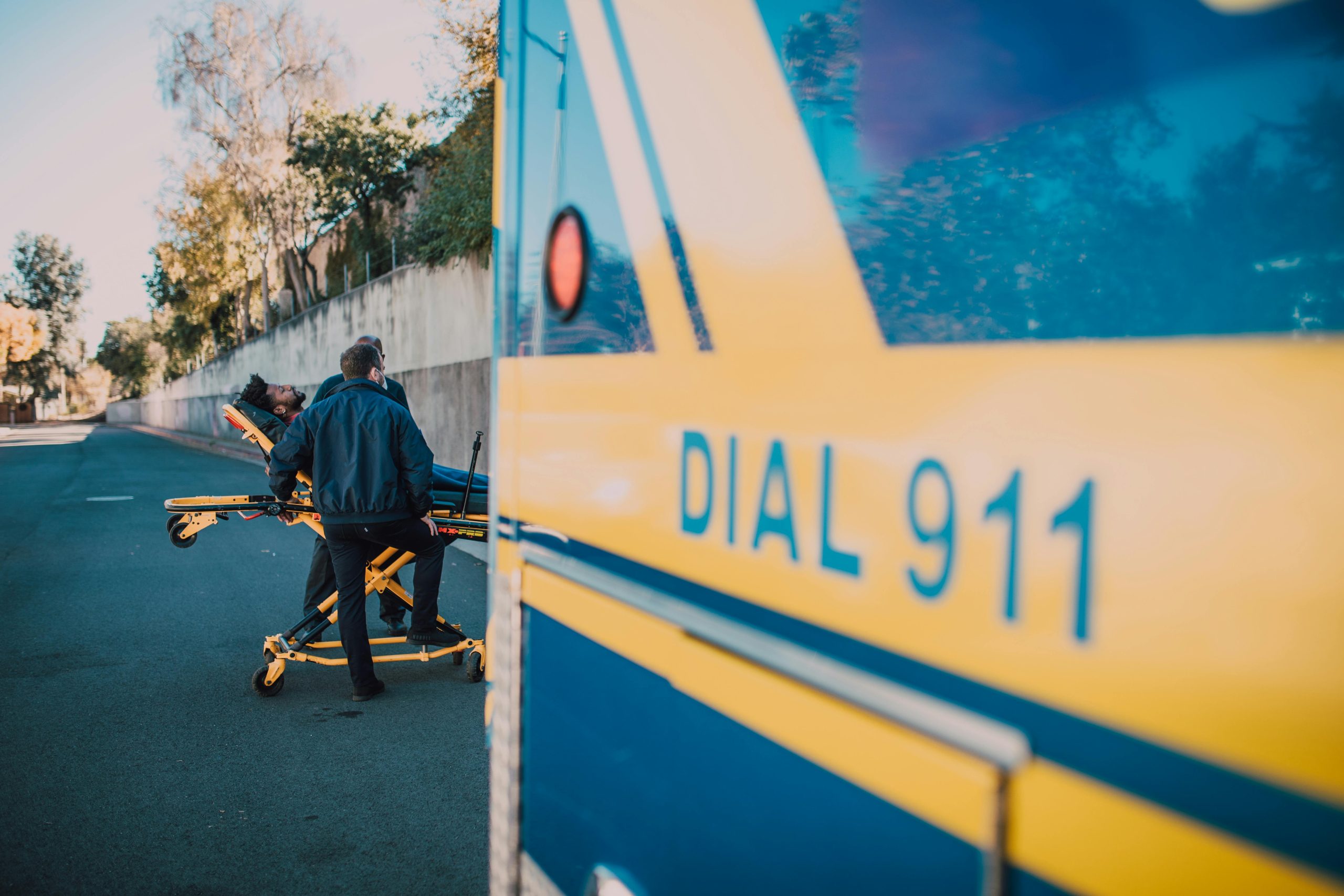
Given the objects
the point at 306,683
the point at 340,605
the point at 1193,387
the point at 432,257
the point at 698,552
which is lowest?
the point at 306,683

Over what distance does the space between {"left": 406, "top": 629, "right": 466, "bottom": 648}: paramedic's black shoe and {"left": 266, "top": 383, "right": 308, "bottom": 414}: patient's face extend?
162 centimetres

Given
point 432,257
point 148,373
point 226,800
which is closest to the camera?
point 226,800

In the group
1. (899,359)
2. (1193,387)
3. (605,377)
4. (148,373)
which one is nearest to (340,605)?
(605,377)

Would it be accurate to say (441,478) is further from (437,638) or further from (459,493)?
(437,638)

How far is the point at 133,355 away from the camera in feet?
235

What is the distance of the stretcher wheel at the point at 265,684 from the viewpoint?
479cm

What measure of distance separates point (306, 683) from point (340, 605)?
822 mm

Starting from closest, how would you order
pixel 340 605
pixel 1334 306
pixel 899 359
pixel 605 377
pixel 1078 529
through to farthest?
1. pixel 1334 306
2. pixel 1078 529
3. pixel 899 359
4. pixel 605 377
5. pixel 340 605

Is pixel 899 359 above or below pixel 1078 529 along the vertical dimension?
above

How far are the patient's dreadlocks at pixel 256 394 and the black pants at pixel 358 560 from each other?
1088mm

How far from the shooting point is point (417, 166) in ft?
74.6

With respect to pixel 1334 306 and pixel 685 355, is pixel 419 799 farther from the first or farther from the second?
pixel 1334 306

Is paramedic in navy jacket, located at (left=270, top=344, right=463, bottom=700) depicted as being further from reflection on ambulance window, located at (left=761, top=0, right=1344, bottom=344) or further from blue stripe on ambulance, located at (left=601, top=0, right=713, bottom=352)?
reflection on ambulance window, located at (left=761, top=0, right=1344, bottom=344)

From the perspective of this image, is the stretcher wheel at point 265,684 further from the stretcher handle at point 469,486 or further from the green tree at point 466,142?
the green tree at point 466,142
